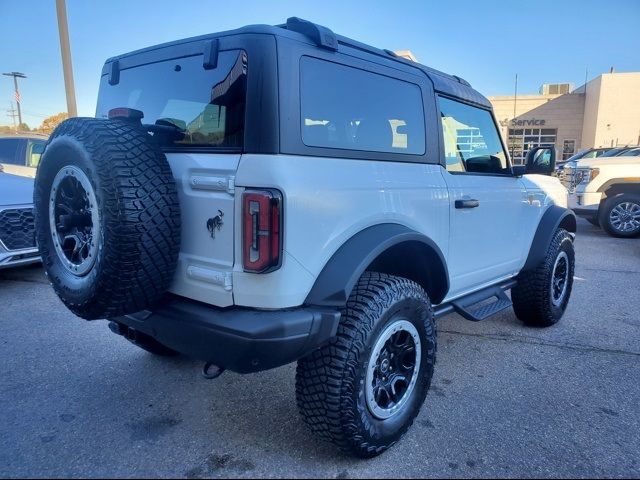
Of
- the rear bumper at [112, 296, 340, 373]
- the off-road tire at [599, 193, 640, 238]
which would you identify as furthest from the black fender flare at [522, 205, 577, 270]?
the off-road tire at [599, 193, 640, 238]

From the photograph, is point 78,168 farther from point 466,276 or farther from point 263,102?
point 466,276

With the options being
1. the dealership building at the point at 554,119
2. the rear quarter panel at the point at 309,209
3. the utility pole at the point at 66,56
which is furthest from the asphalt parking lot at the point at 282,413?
the dealership building at the point at 554,119

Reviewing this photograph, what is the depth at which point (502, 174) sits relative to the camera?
3.57 metres

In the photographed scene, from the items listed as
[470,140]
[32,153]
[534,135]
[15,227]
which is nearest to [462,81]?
[470,140]

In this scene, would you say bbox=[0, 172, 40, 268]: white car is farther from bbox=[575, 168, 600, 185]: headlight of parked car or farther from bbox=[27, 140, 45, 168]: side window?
bbox=[575, 168, 600, 185]: headlight of parked car

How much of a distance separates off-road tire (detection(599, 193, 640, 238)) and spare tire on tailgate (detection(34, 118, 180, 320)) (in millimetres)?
9680

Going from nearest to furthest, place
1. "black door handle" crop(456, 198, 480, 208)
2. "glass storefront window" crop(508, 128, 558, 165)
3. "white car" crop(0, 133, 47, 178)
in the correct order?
"black door handle" crop(456, 198, 480, 208)
"white car" crop(0, 133, 47, 178)
"glass storefront window" crop(508, 128, 558, 165)

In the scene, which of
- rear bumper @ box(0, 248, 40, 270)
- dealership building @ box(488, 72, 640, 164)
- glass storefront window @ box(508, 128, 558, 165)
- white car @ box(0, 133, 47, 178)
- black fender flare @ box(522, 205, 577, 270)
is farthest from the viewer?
glass storefront window @ box(508, 128, 558, 165)

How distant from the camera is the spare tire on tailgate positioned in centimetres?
189

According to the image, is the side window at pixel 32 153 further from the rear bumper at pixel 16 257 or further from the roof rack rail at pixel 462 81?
the roof rack rail at pixel 462 81

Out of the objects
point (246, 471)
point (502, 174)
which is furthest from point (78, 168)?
point (502, 174)

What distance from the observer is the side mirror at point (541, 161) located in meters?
3.63

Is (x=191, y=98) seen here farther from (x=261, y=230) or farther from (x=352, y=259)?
(x=352, y=259)

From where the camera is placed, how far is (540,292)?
4.00 metres
